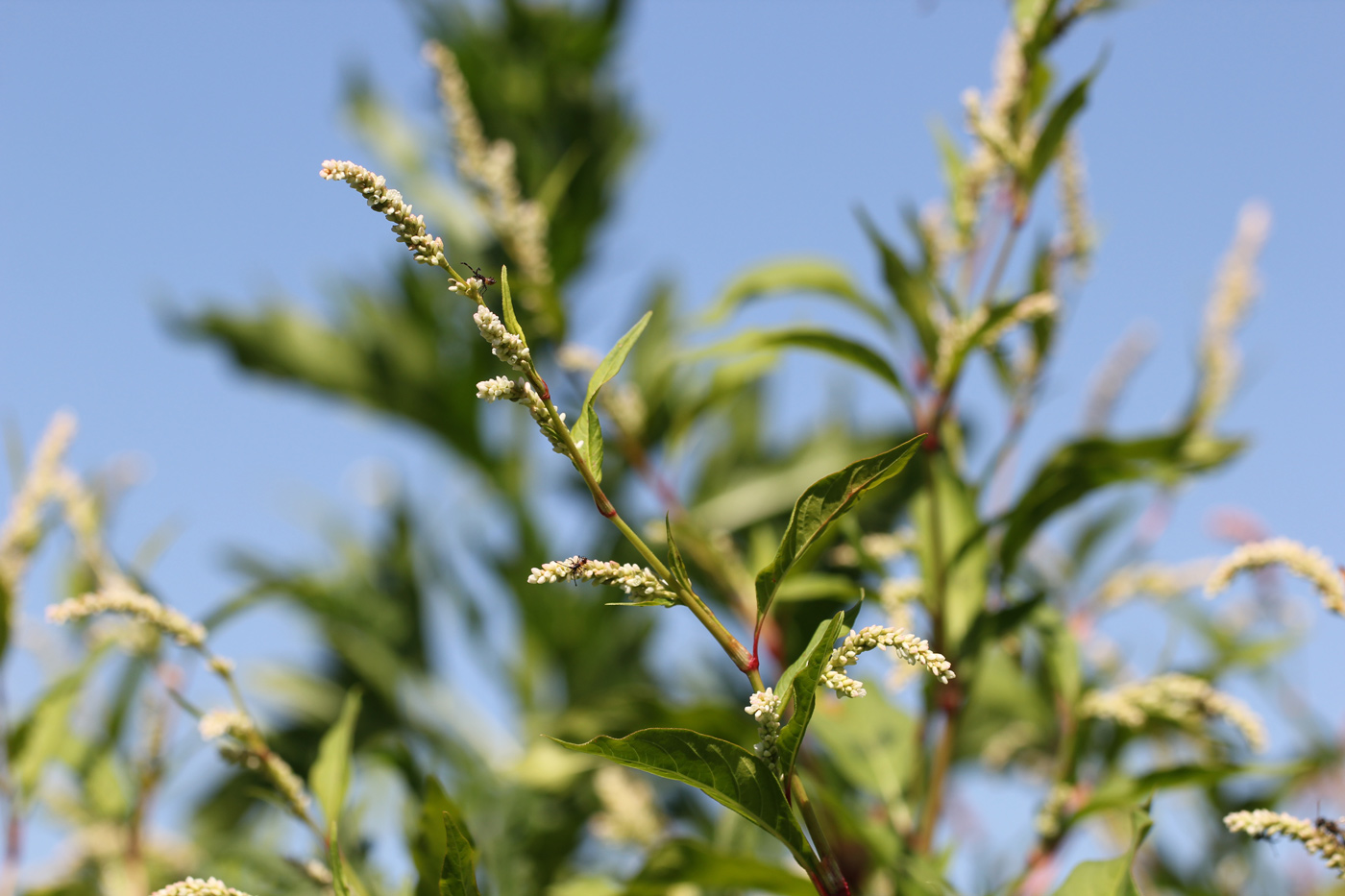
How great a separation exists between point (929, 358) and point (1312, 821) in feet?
2.35

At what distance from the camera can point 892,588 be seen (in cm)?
114

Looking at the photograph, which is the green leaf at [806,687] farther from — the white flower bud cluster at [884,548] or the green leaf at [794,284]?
the green leaf at [794,284]

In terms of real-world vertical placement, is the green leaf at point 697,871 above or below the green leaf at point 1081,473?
below

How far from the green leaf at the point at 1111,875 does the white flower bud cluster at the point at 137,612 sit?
2.42 ft

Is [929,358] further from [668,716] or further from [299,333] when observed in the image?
[299,333]

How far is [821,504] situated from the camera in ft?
1.96

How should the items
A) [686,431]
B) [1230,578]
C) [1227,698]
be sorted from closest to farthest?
[1230,578], [1227,698], [686,431]

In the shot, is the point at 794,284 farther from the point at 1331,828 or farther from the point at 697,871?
the point at 1331,828

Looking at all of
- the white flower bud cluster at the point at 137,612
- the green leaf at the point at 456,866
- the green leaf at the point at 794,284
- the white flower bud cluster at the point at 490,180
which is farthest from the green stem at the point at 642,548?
the white flower bud cluster at the point at 490,180

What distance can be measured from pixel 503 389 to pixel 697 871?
1.99ft

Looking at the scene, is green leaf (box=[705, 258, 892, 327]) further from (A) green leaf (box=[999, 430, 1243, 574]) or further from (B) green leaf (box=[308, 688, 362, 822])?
(B) green leaf (box=[308, 688, 362, 822])

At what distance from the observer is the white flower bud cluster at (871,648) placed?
Answer: 1.69 ft

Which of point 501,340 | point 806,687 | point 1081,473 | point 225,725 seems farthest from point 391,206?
point 1081,473

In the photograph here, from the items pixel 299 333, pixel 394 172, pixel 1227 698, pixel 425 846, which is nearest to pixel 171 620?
pixel 425 846
